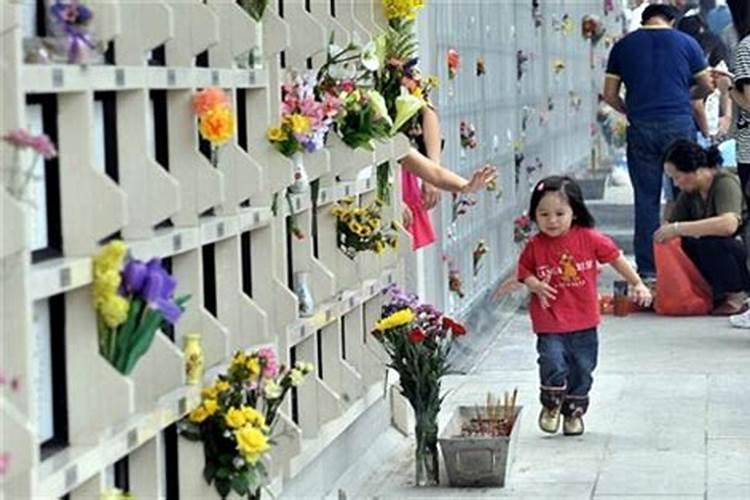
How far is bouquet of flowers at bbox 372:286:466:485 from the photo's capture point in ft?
24.7

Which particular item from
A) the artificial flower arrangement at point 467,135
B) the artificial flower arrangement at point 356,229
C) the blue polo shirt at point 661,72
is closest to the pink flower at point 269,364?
the artificial flower arrangement at point 356,229

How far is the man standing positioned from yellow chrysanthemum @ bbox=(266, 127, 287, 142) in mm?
6710

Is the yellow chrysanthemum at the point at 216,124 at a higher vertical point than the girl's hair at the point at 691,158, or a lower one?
higher

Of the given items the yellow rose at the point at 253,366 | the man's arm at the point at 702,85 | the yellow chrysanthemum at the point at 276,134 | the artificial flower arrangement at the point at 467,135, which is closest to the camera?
the yellow rose at the point at 253,366

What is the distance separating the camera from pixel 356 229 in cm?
750

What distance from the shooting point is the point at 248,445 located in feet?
17.9

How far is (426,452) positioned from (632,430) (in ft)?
4.57

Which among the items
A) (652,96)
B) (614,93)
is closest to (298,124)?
(652,96)

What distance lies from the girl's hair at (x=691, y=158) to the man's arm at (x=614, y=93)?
132cm

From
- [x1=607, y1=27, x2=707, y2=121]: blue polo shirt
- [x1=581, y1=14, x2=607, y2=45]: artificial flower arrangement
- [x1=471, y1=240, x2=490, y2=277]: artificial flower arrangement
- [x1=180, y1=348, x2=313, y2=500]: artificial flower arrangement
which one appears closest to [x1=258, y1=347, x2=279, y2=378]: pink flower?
[x1=180, y1=348, x2=313, y2=500]: artificial flower arrangement

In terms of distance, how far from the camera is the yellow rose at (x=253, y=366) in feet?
18.3

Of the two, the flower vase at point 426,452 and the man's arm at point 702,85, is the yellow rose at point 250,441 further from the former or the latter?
the man's arm at point 702,85

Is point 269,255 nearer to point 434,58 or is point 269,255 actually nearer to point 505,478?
point 505,478

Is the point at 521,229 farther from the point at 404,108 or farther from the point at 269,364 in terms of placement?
the point at 269,364
